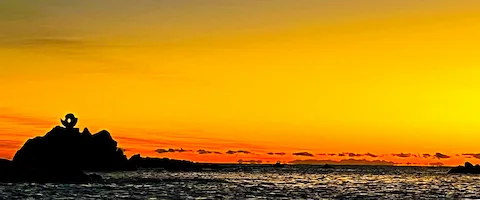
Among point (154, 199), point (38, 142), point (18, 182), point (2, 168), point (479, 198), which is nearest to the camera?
point (154, 199)

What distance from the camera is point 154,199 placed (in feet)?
291

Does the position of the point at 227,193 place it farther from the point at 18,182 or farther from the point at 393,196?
the point at 18,182

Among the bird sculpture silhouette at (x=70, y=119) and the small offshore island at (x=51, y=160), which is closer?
the small offshore island at (x=51, y=160)

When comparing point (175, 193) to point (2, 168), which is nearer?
point (175, 193)

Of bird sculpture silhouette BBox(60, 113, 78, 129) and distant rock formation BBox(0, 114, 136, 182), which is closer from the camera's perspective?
distant rock formation BBox(0, 114, 136, 182)

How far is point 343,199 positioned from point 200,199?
64.8 ft

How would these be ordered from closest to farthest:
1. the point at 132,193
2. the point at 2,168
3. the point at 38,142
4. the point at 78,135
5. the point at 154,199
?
1. the point at 154,199
2. the point at 132,193
3. the point at 2,168
4. the point at 38,142
5. the point at 78,135

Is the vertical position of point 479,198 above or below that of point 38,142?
below

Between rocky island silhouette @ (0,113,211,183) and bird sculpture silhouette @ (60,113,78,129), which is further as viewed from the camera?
bird sculpture silhouette @ (60,113,78,129)

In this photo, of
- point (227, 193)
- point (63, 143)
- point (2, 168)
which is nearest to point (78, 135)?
point (63, 143)

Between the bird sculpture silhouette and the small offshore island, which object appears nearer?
the small offshore island

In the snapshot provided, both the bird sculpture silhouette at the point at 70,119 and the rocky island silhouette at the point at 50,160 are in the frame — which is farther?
the bird sculpture silhouette at the point at 70,119

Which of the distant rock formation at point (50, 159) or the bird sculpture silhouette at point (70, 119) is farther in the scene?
the bird sculpture silhouette at point (70, 119)

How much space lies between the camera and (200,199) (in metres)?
91.1
